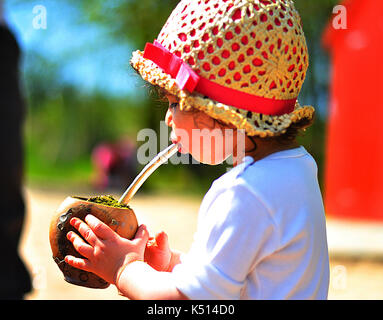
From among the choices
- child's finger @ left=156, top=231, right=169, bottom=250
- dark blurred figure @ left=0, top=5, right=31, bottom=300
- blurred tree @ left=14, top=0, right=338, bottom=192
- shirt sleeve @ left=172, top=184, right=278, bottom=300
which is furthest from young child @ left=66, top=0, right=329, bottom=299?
blurred tree @ left=14, top=0, right=338, bottom=192

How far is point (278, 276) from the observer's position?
3.68 feet

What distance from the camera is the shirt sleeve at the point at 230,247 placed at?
1069mm

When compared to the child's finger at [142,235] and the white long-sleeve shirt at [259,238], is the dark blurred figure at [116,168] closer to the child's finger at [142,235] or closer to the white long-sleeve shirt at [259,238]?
the child's finger at [142,235]

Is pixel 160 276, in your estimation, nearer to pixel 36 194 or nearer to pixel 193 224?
pixel 193 224

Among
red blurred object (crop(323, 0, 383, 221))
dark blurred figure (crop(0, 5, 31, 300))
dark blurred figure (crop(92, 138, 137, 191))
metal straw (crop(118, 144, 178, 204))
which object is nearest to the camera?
metal straw (crop(118, 144, 178, 204))

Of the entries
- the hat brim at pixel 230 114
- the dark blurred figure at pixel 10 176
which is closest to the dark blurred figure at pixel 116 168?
the dark blurred figure at pixel 10 176

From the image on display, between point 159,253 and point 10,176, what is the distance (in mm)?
1613

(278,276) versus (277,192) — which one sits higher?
(277,192)

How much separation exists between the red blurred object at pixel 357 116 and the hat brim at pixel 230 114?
4061 millimetres

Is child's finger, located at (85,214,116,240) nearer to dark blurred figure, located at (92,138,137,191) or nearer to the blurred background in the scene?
the blurred background

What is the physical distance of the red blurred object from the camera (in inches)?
199

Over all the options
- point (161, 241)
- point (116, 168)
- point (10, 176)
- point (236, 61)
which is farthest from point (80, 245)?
point (116, 168)
